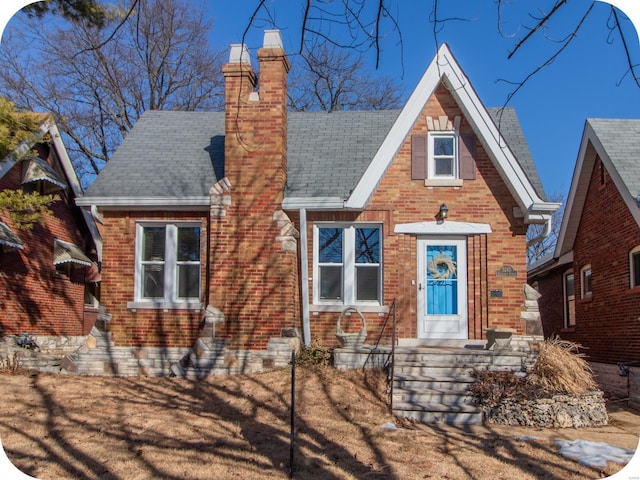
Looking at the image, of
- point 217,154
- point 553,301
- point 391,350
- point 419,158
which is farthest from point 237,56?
point 553,301

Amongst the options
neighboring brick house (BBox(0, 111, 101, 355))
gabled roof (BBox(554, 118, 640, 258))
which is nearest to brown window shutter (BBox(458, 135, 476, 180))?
gabled roof (BBox(554, 118, 640, 258))

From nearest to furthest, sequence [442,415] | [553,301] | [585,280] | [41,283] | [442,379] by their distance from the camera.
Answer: [442,415]
[442,379]
[41,283]
[585,280]
[553,301]

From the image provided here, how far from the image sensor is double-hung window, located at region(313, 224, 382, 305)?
12.8 m

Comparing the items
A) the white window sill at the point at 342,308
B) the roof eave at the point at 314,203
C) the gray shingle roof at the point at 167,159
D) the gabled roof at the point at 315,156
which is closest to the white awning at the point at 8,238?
the gabled roof at the point at 315,156

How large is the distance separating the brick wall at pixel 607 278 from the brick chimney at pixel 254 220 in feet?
22.0

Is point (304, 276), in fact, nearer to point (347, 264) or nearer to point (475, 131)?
point (347, 264)

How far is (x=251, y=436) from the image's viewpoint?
803 centimetres

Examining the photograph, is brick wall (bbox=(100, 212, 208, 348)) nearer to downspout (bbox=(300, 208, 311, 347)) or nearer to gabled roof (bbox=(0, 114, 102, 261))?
gabled roof (bbox=(0, 114, 102, 261))

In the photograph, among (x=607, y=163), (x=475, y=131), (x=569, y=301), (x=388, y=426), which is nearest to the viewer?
(x=388, y=426)

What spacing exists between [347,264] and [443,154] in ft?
9.29

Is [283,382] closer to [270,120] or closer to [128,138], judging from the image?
[270,120]

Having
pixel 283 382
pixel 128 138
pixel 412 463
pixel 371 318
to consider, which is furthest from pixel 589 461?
pixel 128 138

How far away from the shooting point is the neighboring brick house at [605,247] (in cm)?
1333

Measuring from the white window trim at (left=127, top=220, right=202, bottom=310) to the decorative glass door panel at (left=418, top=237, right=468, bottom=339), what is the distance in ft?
13.9
